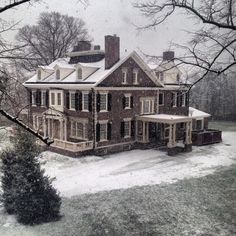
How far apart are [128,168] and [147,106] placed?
32.2 feet

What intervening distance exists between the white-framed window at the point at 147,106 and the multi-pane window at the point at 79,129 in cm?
605

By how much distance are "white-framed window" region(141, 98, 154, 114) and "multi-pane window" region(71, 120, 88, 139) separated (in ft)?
19.9

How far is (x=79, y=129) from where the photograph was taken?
94.7ft

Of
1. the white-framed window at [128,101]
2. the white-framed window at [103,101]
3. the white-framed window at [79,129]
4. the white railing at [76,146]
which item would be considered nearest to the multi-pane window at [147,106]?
the white-framed window at [128,101]

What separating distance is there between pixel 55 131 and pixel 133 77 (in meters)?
8.97

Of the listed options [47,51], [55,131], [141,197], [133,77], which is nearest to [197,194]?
[141,197]

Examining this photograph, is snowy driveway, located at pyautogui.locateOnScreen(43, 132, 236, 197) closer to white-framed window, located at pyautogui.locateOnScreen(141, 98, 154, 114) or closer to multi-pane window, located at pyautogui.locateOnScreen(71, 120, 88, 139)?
multi-pane window, located at pyautogui.locateOnScreen(71, 120, 88, 139)

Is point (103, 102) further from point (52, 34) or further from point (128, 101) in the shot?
point (52, 34)

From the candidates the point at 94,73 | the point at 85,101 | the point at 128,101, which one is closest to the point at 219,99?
the point at 128,101

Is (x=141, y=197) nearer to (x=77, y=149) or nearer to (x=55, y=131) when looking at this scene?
(x=77, y=149)

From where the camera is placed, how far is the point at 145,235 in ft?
44.8

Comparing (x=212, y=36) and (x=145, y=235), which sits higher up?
(x=212, y=36)

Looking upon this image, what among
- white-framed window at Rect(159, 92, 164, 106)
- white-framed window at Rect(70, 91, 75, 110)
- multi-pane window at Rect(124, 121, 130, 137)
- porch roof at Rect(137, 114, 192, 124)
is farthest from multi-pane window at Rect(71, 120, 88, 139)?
white-framed window at Rect(159, 92, 164, 106)

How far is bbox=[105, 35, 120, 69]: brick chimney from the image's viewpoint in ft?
93.4
